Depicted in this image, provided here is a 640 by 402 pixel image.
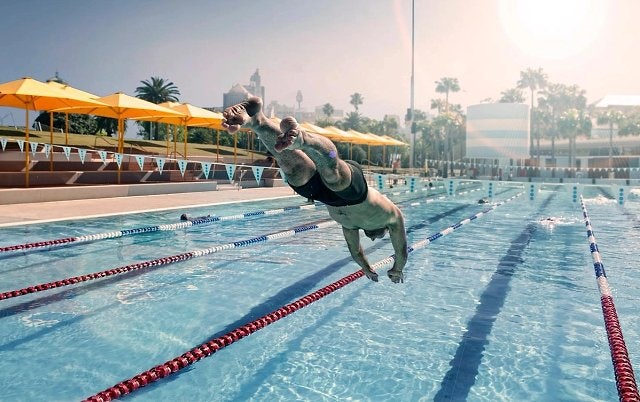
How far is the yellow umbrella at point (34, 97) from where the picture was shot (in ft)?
48.3

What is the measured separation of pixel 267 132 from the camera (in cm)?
255

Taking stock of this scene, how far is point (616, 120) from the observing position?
207 feet

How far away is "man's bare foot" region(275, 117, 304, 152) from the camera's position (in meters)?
2.35

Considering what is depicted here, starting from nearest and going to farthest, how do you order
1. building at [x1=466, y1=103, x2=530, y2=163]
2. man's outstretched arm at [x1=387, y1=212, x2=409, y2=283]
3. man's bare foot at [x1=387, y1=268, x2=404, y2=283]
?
1. man's outstretched arm at [x1=387, y1=212, x2=409, y2=283]
2. man's bare foot at [x1=387, y1=268, x2=404, y2=283]
3. building at [x1=466, y1=103, x2=530, y2=163]

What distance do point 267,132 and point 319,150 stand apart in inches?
10.9

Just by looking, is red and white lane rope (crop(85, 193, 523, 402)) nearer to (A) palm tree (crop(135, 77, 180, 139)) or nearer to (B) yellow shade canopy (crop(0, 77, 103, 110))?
(B) yellow shade canopy (crop(0, 77, 103, 110))

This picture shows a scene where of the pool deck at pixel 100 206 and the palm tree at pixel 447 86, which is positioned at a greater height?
the palm tree at pixel 447 86

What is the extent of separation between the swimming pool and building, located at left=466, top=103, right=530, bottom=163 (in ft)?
158

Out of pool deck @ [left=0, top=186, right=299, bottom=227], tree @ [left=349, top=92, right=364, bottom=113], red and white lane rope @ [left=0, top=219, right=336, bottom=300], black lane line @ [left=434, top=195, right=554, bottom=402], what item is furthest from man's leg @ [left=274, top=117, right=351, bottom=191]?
tree @ [left=349, top=92, right=364, bottom=113]

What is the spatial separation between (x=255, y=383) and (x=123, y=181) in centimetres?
1679

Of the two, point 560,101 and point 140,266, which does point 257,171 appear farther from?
point 560,101

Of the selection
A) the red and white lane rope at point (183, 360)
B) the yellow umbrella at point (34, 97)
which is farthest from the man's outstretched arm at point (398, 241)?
the yellow umbrella at point (34, 97)

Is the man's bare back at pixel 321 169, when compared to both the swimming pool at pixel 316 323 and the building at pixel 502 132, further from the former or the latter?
the building at pixel 502 132

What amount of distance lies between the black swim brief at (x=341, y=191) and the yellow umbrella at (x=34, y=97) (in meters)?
14.3
